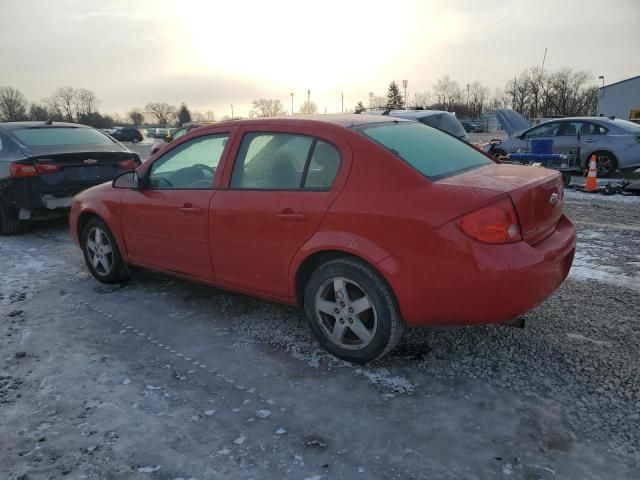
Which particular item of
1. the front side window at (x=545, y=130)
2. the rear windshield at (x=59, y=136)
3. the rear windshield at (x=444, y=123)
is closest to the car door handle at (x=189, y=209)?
the rear windshield at (x=59, y=136)

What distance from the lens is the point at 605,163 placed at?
38.9 ft

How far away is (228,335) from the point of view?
3.84 meters

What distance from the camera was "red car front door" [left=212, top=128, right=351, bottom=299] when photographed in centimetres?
333

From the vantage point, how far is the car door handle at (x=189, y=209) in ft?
13.0

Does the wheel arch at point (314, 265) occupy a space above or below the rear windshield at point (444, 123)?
below

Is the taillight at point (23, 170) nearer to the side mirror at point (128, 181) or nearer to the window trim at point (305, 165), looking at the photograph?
the side mirror at point (128, 181)

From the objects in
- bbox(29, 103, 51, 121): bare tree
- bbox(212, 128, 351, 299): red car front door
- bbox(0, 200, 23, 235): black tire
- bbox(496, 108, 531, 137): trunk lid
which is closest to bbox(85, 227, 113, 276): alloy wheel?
bbox(212, 128, 351, 299): red car front door

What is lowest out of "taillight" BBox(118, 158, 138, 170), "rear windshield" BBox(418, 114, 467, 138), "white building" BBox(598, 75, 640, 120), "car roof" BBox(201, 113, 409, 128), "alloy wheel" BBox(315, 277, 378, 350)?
"alloy wheel" BBox(315, 277, 378, 350)

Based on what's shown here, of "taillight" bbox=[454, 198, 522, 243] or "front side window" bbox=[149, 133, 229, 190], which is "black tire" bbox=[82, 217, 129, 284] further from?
"taillight" bbox=[454, 198, 522, 243]

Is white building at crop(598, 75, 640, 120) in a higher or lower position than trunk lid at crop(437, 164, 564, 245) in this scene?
higher

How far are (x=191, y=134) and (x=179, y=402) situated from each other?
2.28m

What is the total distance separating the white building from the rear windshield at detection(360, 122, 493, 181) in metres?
48.7

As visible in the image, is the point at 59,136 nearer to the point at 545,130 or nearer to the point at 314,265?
the point at 314,265

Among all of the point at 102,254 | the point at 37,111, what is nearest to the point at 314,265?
the point at 102,254
